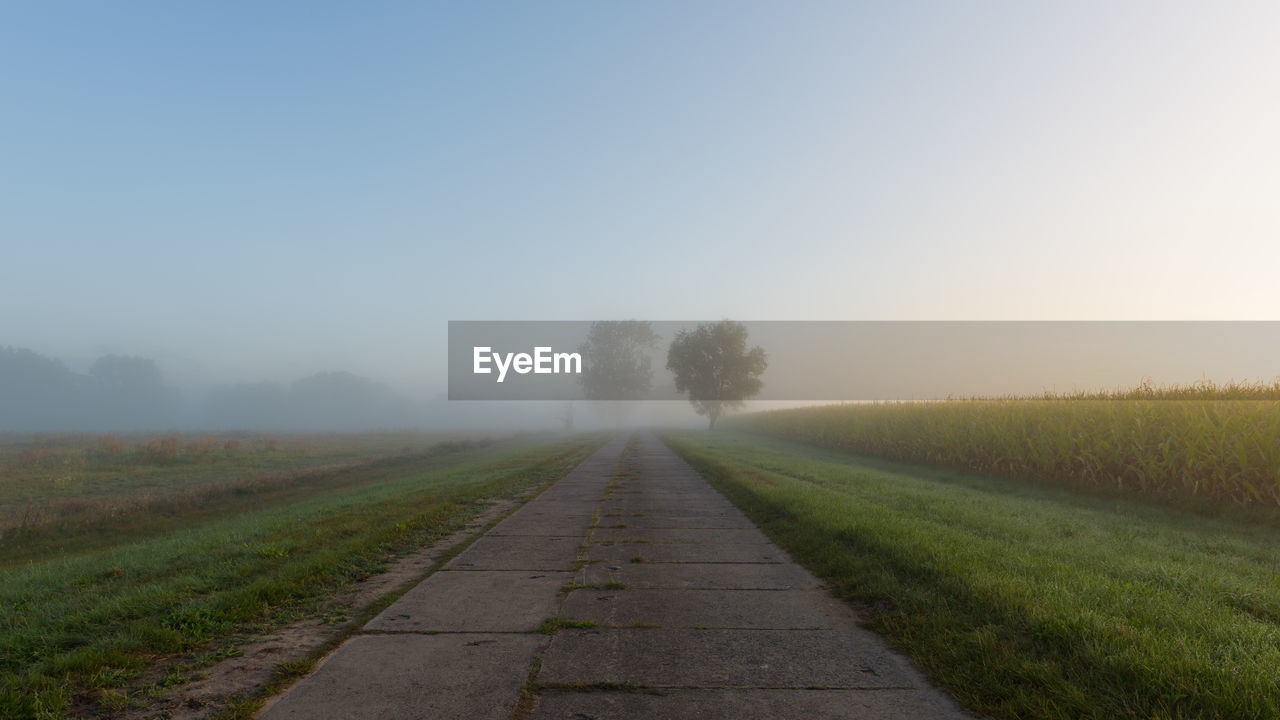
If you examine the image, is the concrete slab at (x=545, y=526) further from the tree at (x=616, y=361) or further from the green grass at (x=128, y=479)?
the tree at (x=616, y=361)

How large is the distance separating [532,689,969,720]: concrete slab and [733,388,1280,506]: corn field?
35.8ft

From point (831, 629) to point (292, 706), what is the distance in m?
3.44

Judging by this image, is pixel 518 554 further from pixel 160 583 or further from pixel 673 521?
pixel 160 583

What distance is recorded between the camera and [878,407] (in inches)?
1048

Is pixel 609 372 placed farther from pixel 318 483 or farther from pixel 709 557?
pixel 709 557

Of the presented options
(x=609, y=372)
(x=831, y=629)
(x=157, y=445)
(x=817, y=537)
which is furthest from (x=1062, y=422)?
(x=609, y=372)

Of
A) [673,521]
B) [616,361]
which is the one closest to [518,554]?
[673,521]

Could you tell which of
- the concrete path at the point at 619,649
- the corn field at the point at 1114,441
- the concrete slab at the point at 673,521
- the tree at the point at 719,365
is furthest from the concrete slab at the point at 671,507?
the tree at the point at 719,365

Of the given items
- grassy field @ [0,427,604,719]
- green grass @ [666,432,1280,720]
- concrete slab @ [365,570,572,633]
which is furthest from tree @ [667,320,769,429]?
concrete slab @ [365,570,572,633]

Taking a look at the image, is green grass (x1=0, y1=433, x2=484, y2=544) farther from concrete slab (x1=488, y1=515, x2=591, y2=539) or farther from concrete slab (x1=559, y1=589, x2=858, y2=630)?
concrete slab (x1=559, y1=589, x2=858, y2=630)

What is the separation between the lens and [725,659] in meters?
3.65

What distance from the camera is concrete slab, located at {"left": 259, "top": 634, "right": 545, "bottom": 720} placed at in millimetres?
2973

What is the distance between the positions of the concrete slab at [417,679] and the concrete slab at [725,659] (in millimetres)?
280

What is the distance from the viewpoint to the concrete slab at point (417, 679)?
2973mm
